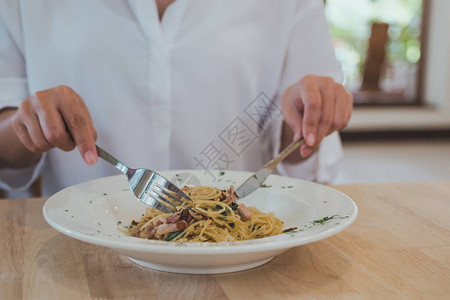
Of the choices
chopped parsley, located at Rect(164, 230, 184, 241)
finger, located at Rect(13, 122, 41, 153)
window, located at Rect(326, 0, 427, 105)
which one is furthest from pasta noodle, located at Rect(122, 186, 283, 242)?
window, located at Rect(326, 0, 427, 105)

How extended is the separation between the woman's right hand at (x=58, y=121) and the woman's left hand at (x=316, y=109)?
437 mm

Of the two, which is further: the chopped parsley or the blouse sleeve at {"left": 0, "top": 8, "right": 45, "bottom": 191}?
the blouse sleeve at {"left": 0, "top": 8, "right": 45, "bottom": 191}

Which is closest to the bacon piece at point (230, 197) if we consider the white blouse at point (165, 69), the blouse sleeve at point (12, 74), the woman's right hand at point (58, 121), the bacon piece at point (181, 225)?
the bacon piece at point (181, 225)

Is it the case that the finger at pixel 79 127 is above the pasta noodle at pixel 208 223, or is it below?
above

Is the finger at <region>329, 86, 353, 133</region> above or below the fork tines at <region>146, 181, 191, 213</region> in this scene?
above

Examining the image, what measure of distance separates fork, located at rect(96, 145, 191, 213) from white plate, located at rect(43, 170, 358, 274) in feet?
0.21

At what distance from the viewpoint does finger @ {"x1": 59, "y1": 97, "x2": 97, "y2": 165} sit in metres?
0.85

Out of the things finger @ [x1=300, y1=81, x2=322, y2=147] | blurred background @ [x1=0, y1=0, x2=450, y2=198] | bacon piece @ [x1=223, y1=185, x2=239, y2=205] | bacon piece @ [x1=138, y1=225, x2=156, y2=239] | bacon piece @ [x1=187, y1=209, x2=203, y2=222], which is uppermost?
finger @ [x1=300, y1=81, x2=322, y2=147]

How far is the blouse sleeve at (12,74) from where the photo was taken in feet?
Result: 4.30

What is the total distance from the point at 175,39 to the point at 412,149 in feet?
14.6

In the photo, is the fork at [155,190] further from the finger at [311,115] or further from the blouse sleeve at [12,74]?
the blouse sleeve at [12,74]

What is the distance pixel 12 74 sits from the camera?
136 centimetres

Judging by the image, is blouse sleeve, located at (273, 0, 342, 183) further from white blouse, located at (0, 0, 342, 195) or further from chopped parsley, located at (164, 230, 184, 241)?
chopped parsley, located at (164, 230, 184, 241)

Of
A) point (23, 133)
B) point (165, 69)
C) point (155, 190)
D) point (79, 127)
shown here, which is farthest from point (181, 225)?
point (165, 69)
